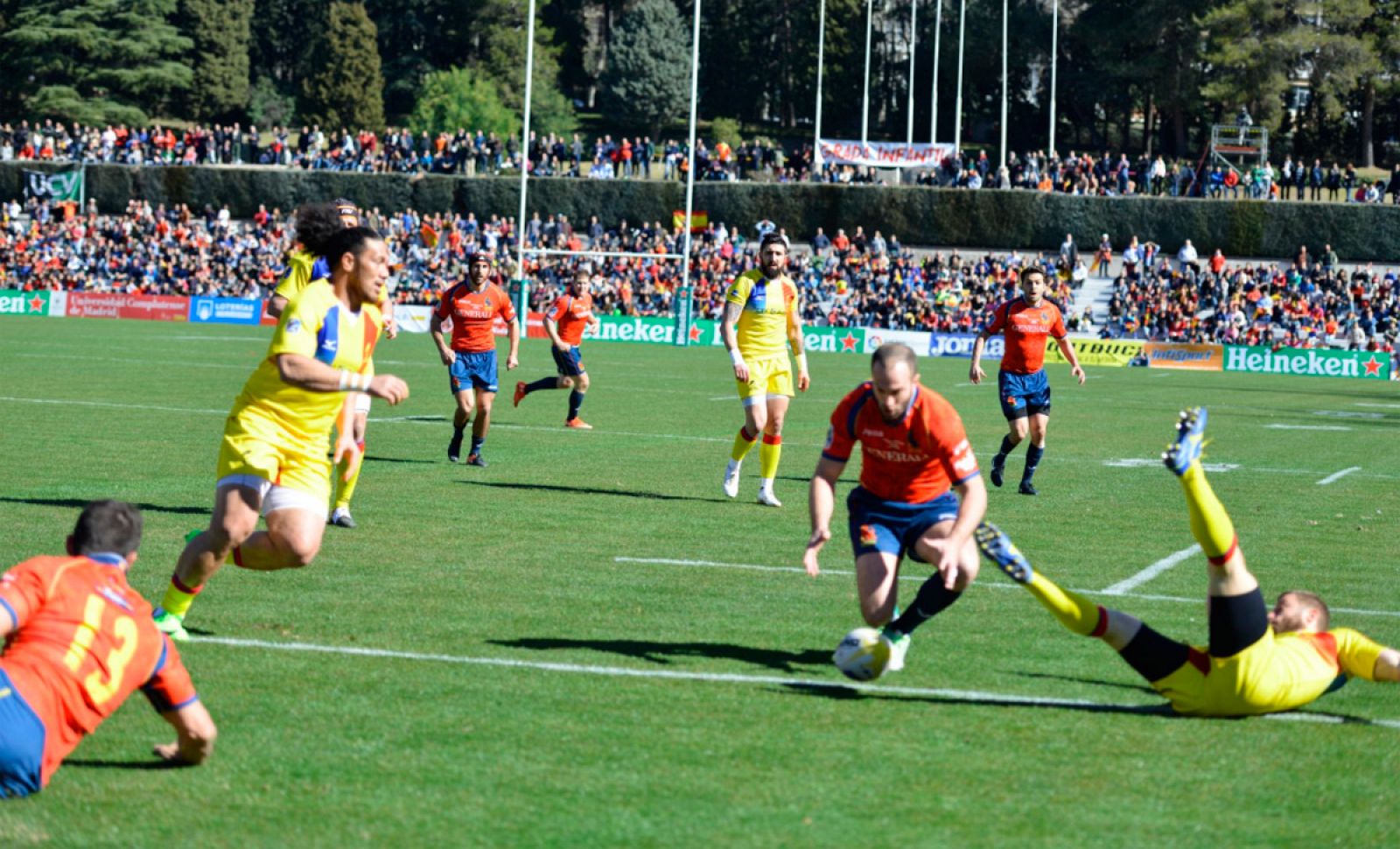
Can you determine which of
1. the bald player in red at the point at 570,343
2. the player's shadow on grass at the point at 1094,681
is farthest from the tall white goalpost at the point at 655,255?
the player's shadow on grass at the point at 1094,681

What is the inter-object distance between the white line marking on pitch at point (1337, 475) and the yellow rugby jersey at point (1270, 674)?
11235 millimetres

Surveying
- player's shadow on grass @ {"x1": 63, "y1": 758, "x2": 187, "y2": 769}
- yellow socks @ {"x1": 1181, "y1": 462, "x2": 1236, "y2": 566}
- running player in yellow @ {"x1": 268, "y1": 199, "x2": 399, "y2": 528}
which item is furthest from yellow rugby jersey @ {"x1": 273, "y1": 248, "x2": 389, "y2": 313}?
yellow socks @ {"x1": 1181, "y1": 462, "x2": 1236, "y2": 566}

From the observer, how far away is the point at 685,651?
8.22 metres

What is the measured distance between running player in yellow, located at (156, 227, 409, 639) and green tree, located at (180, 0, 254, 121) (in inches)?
3933

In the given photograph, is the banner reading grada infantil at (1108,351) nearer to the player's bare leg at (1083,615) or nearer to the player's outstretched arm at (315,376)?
the player's bare leg at (1083,615)

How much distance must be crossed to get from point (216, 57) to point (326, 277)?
99696mm

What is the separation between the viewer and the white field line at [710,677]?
7246 mm

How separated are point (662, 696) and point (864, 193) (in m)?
58.6

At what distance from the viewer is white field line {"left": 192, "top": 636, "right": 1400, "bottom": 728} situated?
7246 mm

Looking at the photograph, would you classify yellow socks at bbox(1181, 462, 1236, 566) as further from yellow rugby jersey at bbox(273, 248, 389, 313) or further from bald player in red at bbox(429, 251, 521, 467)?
bald player in red at bbox(429, 251, 521, 467)

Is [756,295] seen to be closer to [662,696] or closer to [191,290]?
[662,696]

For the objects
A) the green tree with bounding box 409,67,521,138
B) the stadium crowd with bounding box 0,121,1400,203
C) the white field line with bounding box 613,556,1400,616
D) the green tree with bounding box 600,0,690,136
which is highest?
the green tree with bounding box 600,0,690,136

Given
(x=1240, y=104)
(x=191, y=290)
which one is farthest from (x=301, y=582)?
(x=1240, y=104)

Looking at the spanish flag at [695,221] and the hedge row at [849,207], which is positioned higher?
the hedge row at [849,207]
